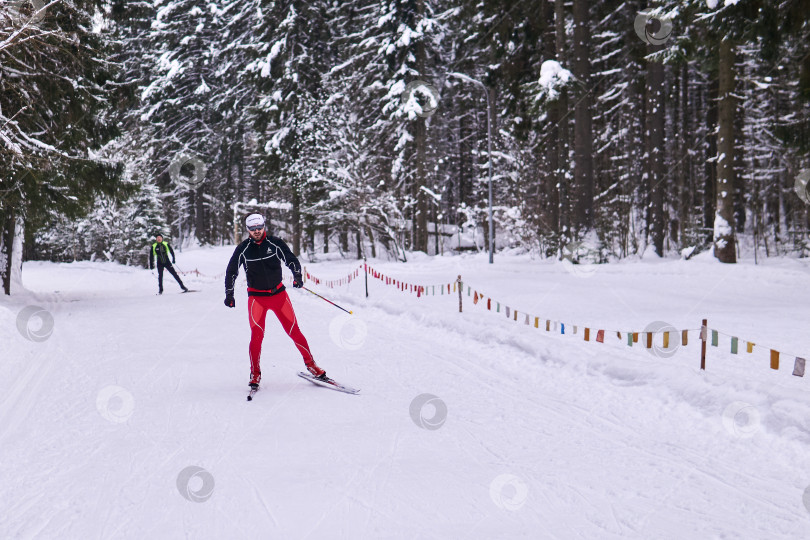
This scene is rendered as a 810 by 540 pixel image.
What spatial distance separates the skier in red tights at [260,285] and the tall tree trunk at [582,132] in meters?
15.3

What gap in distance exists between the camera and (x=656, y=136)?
873 inches

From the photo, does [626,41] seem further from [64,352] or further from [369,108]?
[64,352]

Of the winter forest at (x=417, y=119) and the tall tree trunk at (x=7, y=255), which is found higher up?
the winter forest at (x=417, y=119)

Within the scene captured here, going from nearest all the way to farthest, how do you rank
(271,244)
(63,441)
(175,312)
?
(63,441)
(271,244)
(175,312)

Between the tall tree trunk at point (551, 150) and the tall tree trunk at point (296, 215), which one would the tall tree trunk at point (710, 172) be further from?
the tall tree trunk at point (296, 215)

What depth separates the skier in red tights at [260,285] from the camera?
671cm

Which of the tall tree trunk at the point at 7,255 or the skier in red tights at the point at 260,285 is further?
the tall tree trunk at the point at 7,255

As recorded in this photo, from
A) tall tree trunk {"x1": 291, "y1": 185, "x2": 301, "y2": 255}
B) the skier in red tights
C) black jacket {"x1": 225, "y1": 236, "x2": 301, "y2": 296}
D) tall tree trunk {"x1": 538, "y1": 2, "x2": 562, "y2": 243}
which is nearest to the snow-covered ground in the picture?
the skier in red tights

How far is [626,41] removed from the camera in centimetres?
2225

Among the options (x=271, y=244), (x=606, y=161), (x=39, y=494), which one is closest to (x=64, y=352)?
(x=271, y=244)

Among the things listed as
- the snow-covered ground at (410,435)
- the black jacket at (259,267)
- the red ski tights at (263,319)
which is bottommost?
the snow-covered ground at (410,435)

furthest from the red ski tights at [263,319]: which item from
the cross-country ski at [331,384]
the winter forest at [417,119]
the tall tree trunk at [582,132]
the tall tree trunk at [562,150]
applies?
the tall tree trunk at [562,150]

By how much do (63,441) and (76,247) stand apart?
3970 cm

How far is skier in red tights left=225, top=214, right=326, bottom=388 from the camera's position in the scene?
6715 millimetres
